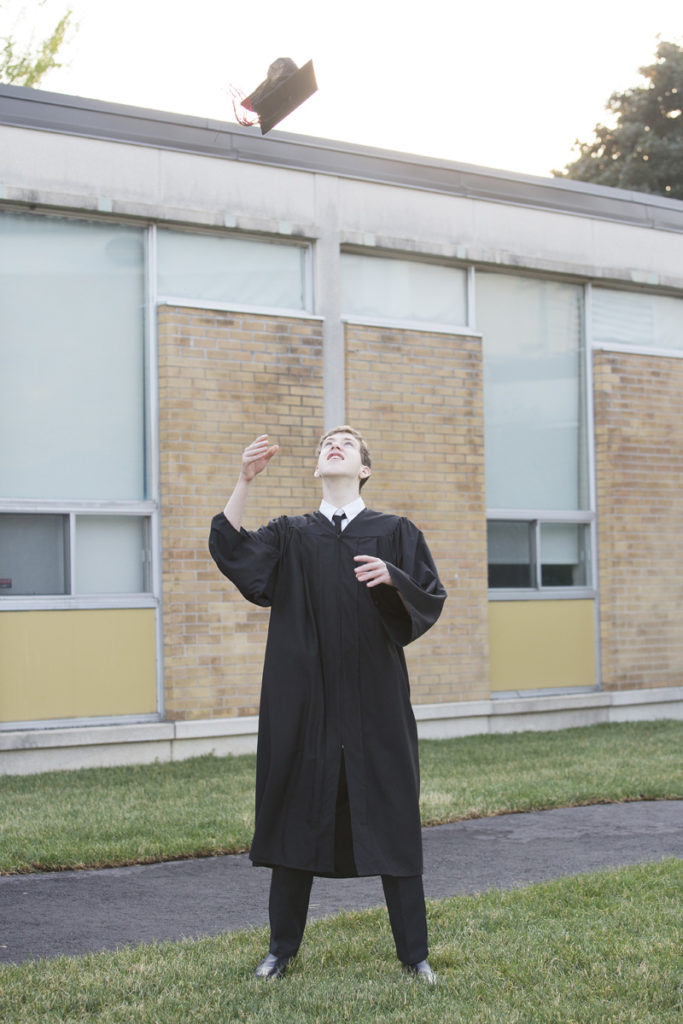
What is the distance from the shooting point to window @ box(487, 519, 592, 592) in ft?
40.1

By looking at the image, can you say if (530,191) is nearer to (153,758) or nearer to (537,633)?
(537,633)

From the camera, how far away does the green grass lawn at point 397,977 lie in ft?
14.2

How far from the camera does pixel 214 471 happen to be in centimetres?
1034

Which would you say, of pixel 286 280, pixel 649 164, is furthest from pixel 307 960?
pixel 649 164

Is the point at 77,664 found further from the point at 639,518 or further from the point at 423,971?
the point at 639,518

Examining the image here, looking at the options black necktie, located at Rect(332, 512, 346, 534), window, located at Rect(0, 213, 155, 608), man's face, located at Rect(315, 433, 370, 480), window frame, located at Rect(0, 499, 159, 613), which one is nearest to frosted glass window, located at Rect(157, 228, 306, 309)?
window, located at Rect(0, 213, 155, 608)

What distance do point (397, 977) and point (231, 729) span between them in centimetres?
566

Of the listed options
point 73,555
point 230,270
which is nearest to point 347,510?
point 73,555

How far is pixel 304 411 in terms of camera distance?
1084cm

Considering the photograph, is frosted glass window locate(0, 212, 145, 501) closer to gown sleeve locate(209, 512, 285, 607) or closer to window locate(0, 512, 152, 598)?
window locate(0, 512, 152, 598)

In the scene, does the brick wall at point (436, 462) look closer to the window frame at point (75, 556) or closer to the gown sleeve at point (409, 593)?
the window frame at point (75, 556)

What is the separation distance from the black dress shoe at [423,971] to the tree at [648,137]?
77.5ft

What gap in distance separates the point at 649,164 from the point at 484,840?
21.9m

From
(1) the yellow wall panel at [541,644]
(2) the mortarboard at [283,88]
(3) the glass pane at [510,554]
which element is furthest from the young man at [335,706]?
(3) the glass pane at [510,554]
